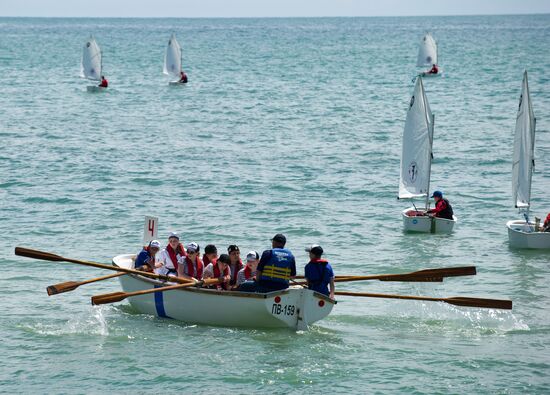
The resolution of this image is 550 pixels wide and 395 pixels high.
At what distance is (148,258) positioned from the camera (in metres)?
22.3

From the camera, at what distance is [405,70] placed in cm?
9906

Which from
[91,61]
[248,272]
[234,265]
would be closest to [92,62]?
[91,61]

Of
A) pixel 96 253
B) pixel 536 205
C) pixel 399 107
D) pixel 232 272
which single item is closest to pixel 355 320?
pixel 232 272

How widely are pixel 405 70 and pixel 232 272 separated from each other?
80.1m

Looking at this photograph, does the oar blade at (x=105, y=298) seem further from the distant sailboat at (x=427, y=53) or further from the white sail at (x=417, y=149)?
the distant sailboat at (x=427, y=53)

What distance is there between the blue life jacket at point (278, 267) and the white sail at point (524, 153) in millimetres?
12150


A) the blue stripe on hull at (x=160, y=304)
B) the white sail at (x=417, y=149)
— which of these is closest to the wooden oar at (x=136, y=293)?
the blue stripe on hull at (x=160, y=304)

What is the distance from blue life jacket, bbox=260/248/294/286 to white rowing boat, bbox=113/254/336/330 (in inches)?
10.9

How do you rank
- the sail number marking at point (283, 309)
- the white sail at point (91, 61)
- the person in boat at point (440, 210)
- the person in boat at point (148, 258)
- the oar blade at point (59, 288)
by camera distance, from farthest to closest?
the white sail at point (91, 61)
the person in boat at point (440, 210)
the person in boat at point (148, 258)
the oar blade at point (59, 288)
the sail number marking at point (283, 309)

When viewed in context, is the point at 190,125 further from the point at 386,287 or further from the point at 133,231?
the point at 386,287

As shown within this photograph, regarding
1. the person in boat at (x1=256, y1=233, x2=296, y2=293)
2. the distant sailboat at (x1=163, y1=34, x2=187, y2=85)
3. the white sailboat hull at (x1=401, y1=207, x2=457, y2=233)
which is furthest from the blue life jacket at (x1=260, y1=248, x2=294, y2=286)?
the distant sailboat at (x1=163, y1=34, x2=187, y2=85)

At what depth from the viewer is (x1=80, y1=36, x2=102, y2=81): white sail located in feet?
247

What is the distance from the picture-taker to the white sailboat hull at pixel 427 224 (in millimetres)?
30500

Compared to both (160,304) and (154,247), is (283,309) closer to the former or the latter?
(160,304)
